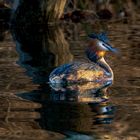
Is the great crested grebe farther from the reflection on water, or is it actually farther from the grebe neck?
the reflection on water

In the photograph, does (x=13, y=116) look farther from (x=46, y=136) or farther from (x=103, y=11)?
(x=103, y=11)

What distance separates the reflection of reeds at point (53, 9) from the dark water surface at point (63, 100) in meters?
4.42

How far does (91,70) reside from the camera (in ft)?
29.5

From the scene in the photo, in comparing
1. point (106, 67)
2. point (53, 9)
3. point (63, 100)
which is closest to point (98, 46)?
point (106, 67)

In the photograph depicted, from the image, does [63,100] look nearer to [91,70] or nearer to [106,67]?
[91,70]

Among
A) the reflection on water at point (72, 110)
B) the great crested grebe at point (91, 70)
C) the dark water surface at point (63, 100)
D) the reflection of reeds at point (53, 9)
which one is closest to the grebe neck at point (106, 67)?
the great crested grebe at point (91, 70)

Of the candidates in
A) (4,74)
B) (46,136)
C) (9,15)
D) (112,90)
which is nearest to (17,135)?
(46,136)

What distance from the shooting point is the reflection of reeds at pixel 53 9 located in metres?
17.5

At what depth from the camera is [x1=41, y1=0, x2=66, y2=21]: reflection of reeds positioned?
1745cm

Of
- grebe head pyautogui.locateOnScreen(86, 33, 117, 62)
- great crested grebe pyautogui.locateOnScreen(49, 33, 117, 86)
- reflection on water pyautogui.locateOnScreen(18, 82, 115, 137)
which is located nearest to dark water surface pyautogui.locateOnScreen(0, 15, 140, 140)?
reflection on water pyautogui.locateOnScreen(18, 82, 115, 137)

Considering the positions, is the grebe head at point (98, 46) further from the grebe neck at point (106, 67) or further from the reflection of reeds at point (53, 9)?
the reflection of reeds at point (53, 9)

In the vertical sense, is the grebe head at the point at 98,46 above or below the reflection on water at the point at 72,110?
above

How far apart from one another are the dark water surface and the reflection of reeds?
4417mm

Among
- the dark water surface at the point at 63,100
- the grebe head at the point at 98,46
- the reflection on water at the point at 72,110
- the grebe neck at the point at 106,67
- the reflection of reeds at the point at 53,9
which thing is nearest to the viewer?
the dark water surface at the point at 63,100
